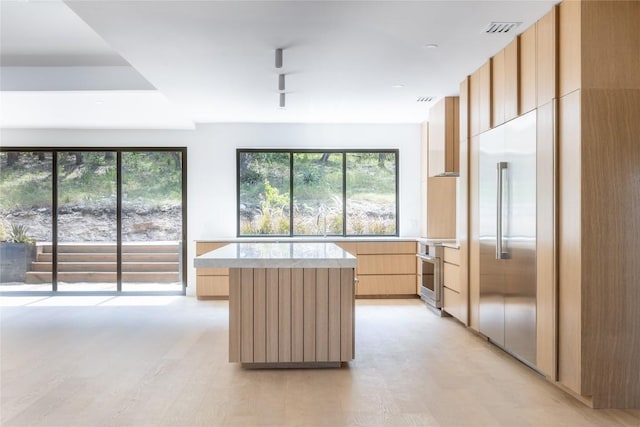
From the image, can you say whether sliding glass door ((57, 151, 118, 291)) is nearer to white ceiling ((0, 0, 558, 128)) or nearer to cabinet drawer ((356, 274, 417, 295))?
white ceiling ((0, 0, 558, 128))

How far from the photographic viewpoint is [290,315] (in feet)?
12.3

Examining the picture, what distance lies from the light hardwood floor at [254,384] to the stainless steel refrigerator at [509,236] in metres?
0.28

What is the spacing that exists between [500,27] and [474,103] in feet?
3.90

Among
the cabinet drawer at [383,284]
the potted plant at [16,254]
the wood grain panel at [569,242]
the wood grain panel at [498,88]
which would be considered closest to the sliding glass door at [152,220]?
the potted plant at [16,254]

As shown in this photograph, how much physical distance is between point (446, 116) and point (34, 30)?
14.0 ft

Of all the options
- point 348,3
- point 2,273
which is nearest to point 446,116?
point 348,3

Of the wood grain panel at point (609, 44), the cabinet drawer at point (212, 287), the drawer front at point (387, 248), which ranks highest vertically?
the wood grain panel at point (609, 44)

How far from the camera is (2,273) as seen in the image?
746cm

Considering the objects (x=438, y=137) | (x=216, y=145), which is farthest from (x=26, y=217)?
(x=438, y=137)

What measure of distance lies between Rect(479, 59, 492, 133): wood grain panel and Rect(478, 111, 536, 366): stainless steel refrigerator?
11 centimetres

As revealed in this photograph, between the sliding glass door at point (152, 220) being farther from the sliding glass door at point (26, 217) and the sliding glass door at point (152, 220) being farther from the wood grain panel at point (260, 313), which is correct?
the wood grain panel at point (260, 313)

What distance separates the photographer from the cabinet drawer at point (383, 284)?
692 centimetres

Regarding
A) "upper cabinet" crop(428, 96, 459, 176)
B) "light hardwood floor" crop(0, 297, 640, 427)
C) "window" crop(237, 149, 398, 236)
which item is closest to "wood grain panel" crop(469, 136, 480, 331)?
"light hardwood floor" crop(0, 297, 640, 427)

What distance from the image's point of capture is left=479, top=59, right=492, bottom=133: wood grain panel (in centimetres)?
438
